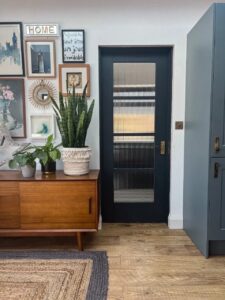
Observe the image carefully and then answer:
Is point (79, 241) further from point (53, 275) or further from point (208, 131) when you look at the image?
point (208, 131)

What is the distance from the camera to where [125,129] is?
305 centimetres

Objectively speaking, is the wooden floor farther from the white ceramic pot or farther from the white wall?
the white wall

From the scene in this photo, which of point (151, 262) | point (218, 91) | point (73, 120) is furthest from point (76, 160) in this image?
point (218, 91)

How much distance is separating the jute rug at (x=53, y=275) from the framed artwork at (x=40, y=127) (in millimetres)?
1199

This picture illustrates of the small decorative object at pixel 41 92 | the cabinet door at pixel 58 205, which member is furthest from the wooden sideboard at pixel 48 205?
the small decorative object at pixel 41 92

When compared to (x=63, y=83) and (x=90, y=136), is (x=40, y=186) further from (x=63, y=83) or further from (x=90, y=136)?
(x=63, y=83)

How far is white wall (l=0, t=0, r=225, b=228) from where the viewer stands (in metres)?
2.74

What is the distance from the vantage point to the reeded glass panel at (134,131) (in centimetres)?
299

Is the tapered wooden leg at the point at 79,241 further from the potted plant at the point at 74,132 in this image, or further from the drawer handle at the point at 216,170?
the drawer handle at the point at 216,170

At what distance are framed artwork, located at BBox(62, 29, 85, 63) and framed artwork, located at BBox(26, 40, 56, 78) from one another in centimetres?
13

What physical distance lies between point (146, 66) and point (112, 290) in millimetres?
2266

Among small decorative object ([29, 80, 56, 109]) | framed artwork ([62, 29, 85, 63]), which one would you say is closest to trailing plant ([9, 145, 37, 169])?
small decorative object ([29, 80, 56, 109])

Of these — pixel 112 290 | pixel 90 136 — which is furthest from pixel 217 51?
pixel 112 290

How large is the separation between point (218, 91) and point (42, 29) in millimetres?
1878
